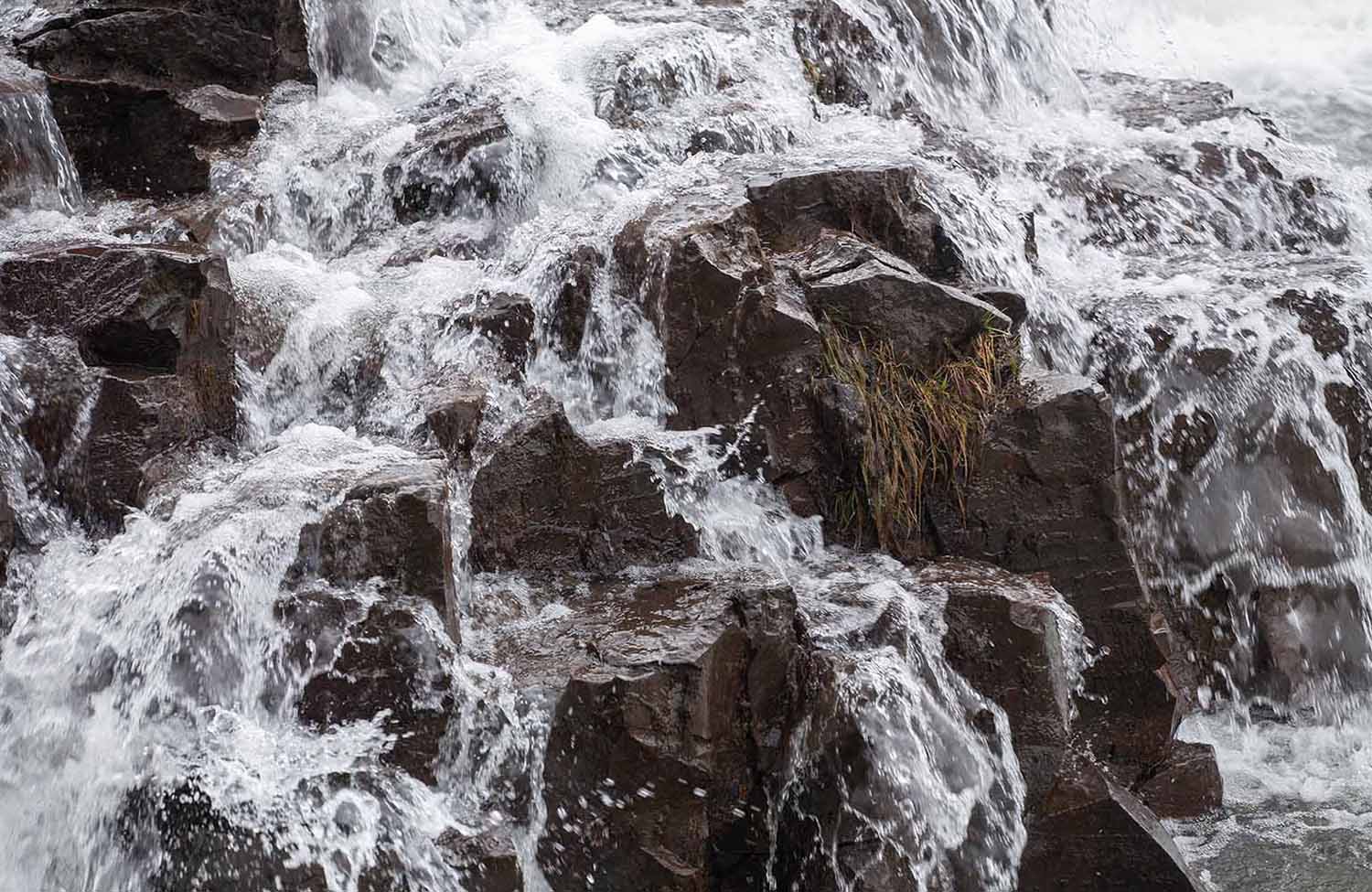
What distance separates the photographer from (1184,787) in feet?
16.9

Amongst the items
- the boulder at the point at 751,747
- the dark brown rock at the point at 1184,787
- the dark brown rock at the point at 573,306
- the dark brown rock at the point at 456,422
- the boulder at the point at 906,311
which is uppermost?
the boulder at the point at 906,311

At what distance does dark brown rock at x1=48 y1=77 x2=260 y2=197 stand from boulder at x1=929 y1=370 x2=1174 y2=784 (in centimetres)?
420

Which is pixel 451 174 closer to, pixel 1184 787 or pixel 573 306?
pixel 573 306

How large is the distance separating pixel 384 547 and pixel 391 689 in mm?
439

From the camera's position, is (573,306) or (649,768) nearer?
(649,768)

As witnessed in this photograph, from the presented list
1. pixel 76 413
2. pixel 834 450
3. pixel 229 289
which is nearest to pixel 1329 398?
pixel 834 450

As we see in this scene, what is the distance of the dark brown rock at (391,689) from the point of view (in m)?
4.14

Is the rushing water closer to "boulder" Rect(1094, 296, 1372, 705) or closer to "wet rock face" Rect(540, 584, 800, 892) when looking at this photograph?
"boulder" Rect(1094, 296, 1372, 705)

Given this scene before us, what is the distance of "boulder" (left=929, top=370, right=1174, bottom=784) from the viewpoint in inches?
197

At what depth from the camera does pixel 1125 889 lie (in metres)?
4.45

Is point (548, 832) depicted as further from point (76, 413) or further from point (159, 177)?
point (159, 177)

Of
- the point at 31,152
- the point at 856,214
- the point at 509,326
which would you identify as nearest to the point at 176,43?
the point at 31,152

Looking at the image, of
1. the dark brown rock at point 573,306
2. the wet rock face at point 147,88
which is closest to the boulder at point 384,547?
the dark brown rock at point 573,306

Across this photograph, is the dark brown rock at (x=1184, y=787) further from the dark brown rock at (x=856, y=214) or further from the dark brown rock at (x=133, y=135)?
the dark brown rock at (x=133, y=135)
